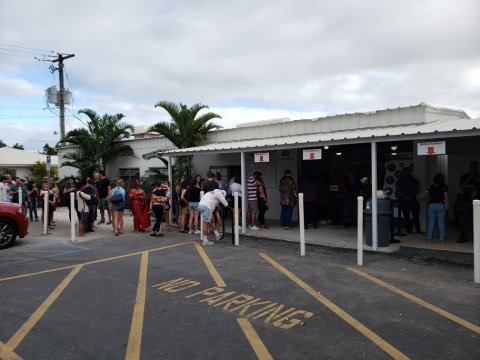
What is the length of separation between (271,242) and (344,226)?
294 centimetres

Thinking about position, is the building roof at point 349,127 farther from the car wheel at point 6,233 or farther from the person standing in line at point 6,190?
the person standing in line at point 6,190

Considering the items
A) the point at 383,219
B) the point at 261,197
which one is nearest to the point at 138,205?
→ the point at 261,197

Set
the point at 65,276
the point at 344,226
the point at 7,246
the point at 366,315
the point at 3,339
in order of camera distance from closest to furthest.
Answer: the point at 3,339 → the point at 366,315 → the point at 65,276 → the point at 7,246 → the point at 344,226

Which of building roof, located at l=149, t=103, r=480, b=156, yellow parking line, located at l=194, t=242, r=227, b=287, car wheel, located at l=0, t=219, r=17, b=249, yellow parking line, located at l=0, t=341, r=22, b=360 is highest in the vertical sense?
building roof, located at l=149, t=103, r=480, b=156

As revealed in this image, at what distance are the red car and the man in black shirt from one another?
936cm

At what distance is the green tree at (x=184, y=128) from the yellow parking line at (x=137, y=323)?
9680 mm

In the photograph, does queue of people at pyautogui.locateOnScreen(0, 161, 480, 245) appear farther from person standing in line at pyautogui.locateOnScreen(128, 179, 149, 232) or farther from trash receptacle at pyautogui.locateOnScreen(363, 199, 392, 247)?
trash receptacle at pyautogui.locateOnScreen(363, 199, 392, 247)

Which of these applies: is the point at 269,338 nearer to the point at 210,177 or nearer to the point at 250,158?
the point at 210,177

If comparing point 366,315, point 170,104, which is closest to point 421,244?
point 366,315

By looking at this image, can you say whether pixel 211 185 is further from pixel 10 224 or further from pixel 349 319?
pixel 349 319

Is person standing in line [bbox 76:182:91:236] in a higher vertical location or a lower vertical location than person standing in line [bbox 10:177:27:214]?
lower

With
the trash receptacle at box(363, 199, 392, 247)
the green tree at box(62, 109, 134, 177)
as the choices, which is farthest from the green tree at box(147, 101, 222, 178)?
the trash receptacle at box(363, 199, 392, 247)

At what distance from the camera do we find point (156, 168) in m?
18.3

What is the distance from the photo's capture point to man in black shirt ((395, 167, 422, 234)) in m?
9.88
